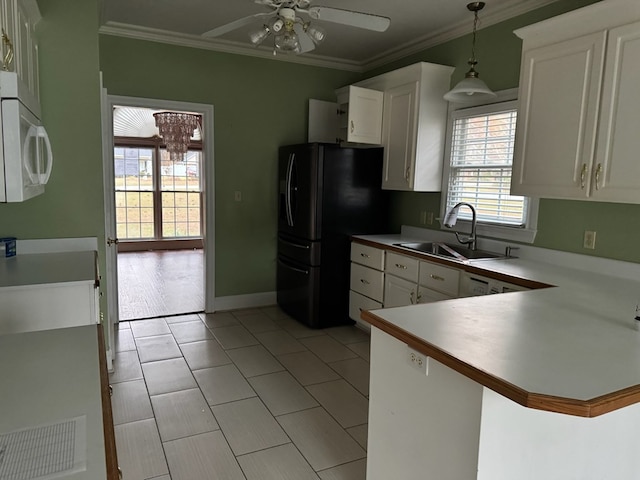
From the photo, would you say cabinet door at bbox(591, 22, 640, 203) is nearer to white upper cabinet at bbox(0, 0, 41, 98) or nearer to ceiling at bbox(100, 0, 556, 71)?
ceiling at bbox(100, 0, 556, 71)

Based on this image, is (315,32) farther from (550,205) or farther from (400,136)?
(550,205)

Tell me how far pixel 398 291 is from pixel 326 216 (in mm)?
969

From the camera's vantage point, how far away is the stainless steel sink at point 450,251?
331 cm

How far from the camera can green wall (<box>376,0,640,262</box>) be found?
8.50 feet

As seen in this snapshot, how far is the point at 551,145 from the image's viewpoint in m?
2.52

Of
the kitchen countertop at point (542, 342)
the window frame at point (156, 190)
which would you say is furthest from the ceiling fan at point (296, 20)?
the window frame at point (156, 190)

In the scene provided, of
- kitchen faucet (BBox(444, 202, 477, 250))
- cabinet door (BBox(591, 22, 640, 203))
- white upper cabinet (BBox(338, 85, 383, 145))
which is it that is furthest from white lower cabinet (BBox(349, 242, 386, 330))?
cabinet door (BBox(591, 22, 640, 203))

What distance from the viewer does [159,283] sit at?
596 cm

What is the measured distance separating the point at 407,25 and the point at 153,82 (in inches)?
90.0

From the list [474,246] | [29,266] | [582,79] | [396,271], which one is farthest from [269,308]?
[582,79]

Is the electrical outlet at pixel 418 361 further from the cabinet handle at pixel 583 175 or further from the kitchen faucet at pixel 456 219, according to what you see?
the kitchen faucet at pixel 456 219

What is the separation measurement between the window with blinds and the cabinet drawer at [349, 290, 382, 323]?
3.49 feet

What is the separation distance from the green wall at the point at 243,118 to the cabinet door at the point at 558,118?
2.54 meters

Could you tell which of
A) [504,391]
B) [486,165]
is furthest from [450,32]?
[504,391]
